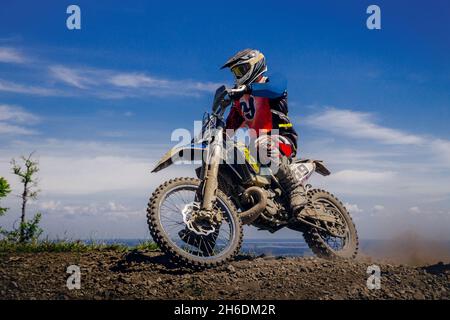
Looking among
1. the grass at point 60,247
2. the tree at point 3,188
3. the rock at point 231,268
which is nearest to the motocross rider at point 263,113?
the rock at point 231,268

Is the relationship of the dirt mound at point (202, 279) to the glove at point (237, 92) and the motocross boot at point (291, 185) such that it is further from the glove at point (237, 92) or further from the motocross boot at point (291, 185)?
the glove at point (237, 92)

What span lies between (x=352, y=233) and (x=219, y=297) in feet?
18.4

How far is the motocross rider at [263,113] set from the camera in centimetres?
891

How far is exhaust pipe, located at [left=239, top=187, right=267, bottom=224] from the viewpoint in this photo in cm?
856

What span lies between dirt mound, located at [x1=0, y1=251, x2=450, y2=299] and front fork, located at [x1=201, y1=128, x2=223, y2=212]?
1.15m

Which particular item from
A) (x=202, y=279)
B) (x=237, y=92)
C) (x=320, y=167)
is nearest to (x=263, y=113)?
(x=237, y=92)

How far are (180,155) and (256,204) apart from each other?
174 centimetres

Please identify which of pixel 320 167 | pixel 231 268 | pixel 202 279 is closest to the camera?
pixel 202 279

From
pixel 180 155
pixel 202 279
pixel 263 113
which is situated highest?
pixel 263 113

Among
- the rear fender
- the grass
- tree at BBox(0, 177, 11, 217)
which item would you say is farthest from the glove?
tree at BBox(0, 177, 11, 217)

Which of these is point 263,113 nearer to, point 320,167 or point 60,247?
point 320,167

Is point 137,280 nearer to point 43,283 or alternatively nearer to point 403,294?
Answer: point 43,283

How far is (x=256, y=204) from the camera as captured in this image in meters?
8.66

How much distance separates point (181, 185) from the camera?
25.9 feet
